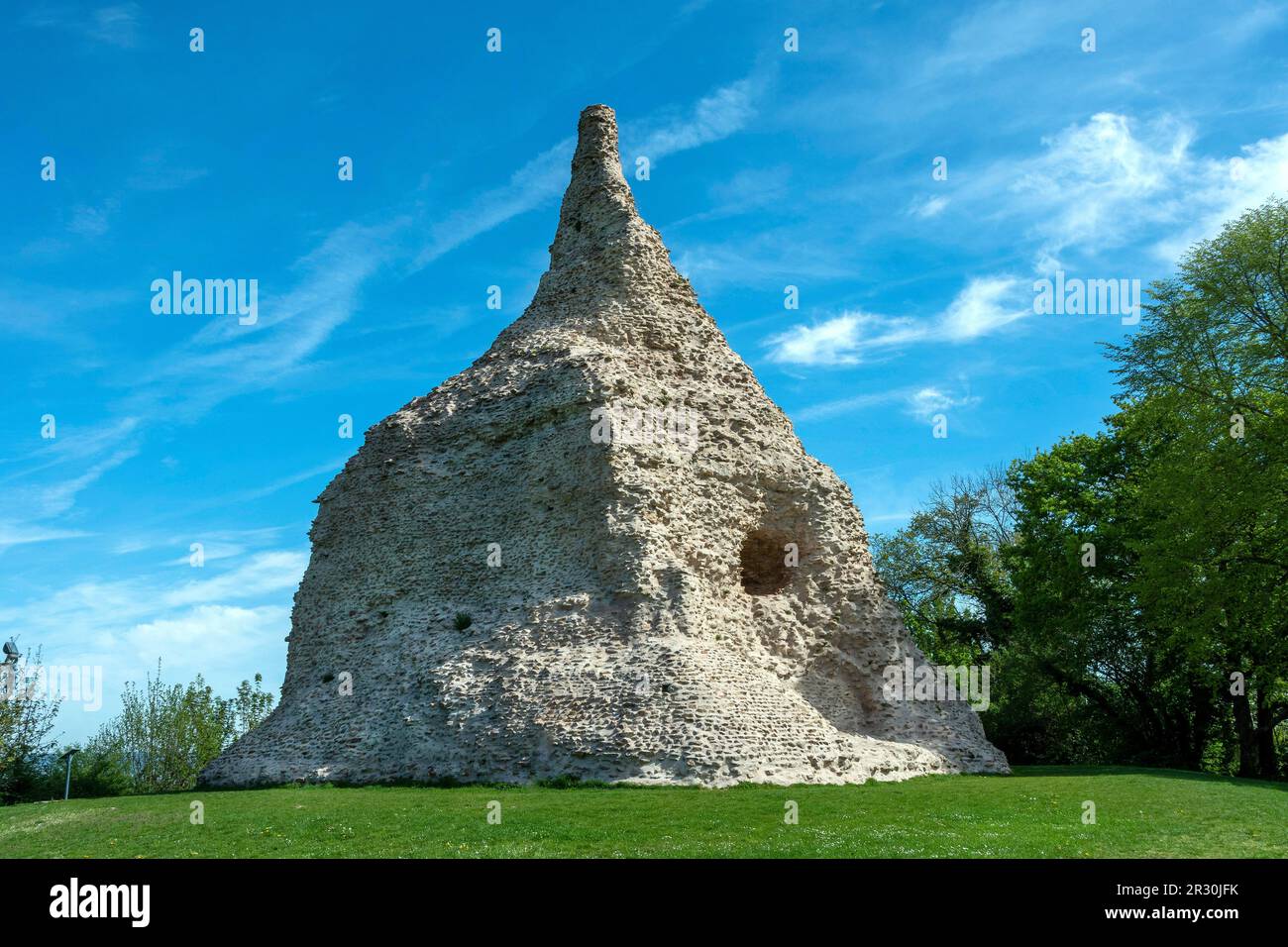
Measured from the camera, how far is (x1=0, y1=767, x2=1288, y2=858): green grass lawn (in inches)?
504

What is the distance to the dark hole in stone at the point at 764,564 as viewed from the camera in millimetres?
28719

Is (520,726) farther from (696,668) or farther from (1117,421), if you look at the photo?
(1117,421)

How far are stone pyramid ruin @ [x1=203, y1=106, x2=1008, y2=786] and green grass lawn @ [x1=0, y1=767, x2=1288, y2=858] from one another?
204cm

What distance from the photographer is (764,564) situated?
2934 centimetres

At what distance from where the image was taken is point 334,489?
1211 inches

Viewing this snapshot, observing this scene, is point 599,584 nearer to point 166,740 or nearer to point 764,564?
point 764,564

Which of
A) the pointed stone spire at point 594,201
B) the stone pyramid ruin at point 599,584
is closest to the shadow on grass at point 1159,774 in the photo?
the stone pyramid ruin at point 599,584

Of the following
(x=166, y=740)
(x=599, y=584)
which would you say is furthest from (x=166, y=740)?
(x=599, y=584)

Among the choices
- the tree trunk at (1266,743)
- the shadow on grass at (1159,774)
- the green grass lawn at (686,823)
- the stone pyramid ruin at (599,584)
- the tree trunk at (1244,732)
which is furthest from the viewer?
the tree trunk at (1266,743)

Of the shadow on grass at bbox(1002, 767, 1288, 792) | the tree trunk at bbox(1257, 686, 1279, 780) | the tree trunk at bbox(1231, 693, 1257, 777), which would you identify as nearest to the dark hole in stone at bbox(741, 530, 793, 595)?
the shadow on grass at bbox(1002, 767, 1288, 792)

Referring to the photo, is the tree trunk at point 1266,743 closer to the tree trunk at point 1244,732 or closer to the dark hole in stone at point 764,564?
the tree trunk at point 1244,732

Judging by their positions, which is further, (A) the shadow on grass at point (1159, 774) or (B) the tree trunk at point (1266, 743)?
(B) the tree trunk at point (1266, 743)

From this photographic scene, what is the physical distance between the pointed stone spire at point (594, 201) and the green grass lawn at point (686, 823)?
17974 mm
